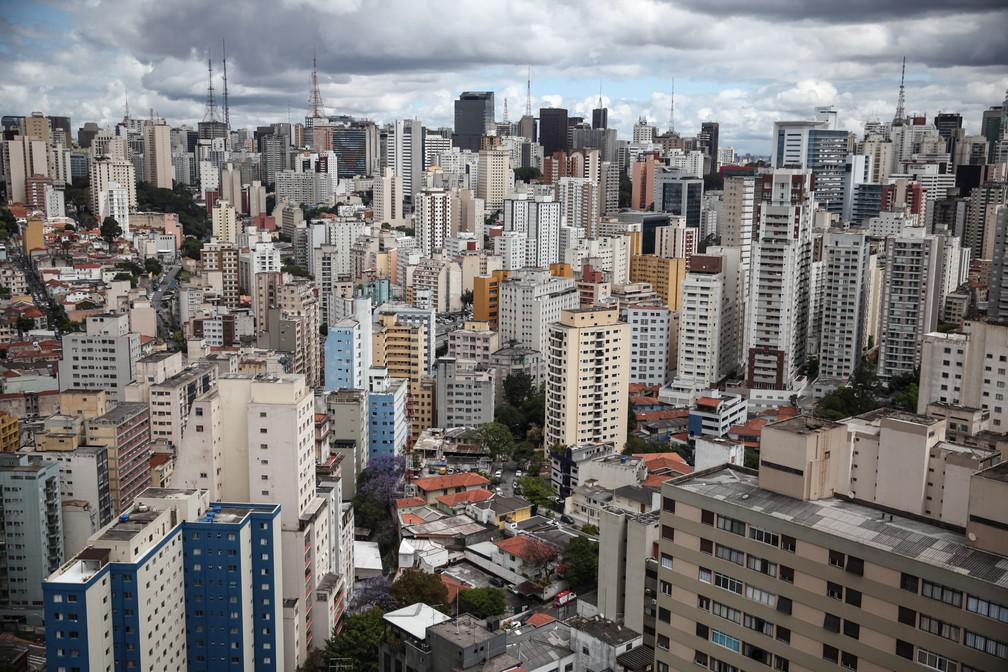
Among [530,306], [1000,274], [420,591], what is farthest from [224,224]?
[420,591]

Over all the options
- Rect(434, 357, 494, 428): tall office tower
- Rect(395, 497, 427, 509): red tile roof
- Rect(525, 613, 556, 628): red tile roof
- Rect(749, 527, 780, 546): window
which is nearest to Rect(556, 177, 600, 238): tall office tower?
Rect(434, 357, 494, 428): tall office tower

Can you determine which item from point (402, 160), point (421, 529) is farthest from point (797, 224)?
point (402, 160)

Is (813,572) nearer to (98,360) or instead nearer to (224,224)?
(98,360)

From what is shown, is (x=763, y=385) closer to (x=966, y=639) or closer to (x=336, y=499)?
(x=336, y=499)

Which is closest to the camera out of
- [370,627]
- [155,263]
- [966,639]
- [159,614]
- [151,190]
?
[966,639]

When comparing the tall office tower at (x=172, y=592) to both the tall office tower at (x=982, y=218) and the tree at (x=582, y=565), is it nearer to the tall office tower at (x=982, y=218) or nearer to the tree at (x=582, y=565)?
the tree at (x=582, y=565)

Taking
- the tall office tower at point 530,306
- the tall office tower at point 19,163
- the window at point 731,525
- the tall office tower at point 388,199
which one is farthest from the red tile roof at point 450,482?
the tall office tower at point 388,199
